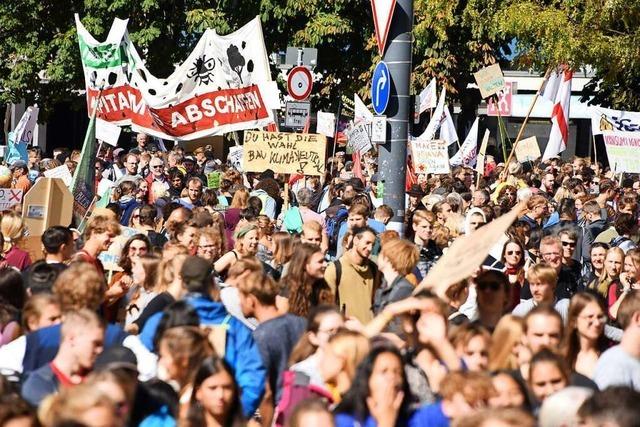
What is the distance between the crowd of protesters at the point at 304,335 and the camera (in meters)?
5.74

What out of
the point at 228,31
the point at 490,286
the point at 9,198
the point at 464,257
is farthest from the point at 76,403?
the point at 228,31

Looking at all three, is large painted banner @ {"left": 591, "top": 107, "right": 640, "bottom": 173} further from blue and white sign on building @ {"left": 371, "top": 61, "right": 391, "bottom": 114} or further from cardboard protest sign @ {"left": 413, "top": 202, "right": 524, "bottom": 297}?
cardboard protest sign @ {"left": 413, "top": 202, "right": 524, "bottom": 297}

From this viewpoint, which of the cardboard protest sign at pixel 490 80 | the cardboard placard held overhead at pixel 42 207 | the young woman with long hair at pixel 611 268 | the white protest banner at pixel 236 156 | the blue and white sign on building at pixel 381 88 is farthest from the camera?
the cardboard protest sign at pixel 490 80

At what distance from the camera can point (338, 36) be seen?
119 feet

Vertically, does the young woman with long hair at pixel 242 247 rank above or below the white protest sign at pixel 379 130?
below

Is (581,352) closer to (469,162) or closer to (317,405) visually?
(317,405)

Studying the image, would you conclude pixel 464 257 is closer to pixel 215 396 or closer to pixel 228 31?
pixel 215 396

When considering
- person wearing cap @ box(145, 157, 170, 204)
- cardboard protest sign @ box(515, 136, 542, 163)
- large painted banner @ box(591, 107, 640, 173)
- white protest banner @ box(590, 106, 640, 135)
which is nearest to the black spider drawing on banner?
person wearing cap @ box(145, 157, 170, 204)

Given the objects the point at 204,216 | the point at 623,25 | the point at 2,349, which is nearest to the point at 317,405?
the point at 2,349

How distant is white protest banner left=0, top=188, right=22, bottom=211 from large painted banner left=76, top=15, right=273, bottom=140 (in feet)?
12.7

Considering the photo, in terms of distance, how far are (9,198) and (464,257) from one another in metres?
8.23

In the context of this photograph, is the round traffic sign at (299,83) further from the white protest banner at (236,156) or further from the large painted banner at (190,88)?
the white protest banner at (236,156)

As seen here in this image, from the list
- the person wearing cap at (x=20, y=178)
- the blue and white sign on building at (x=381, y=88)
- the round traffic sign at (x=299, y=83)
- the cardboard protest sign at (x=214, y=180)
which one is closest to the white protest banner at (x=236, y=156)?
the cardboard protest sign at (x=214, y=180)

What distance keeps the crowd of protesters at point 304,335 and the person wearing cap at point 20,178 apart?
6.21 m
